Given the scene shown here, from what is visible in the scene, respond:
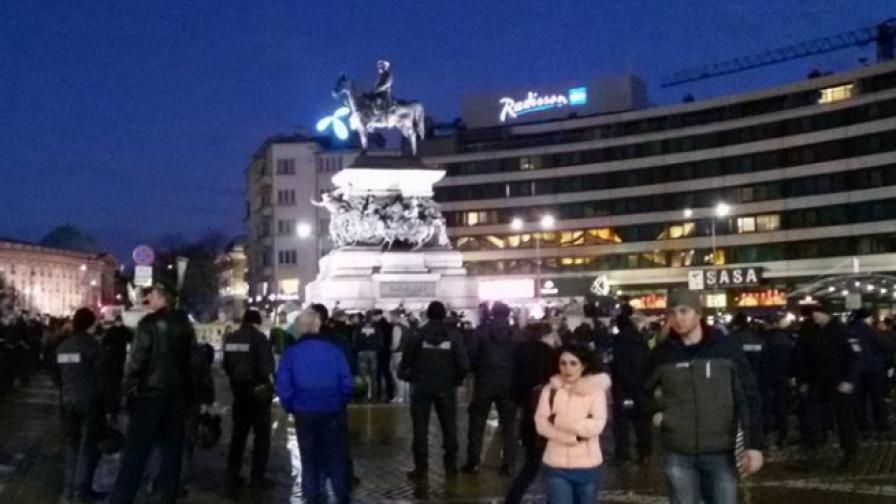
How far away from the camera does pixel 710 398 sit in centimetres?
759

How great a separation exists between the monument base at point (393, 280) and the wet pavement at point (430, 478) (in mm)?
20826

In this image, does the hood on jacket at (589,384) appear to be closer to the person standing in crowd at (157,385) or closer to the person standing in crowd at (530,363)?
the person standing in crowd at (530,363)

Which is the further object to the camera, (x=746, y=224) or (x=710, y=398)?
(x=746, y=224)

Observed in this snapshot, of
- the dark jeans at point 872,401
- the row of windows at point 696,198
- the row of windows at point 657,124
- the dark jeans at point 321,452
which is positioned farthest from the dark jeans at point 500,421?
the row of windows at point 657,124

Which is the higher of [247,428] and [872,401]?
[247,428]

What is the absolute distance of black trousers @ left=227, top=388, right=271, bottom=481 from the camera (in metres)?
13.3

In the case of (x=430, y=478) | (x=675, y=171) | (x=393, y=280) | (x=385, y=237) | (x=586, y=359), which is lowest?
(x=430, y=478)

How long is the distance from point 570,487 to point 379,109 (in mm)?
36299

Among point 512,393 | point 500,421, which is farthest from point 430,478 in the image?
point 512,393

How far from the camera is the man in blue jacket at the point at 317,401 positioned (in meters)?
10.8

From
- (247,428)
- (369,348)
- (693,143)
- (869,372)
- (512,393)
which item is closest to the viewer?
(512,393)

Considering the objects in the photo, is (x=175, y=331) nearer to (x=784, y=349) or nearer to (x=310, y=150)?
(x=784, y=349)

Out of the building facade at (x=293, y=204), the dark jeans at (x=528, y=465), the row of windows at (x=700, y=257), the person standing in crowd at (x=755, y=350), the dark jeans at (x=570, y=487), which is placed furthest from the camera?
the building facade at (x=293, y=204)

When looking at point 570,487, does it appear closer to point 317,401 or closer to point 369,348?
point 317,401
